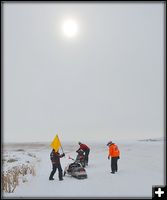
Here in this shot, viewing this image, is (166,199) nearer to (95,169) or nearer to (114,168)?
(114,168)

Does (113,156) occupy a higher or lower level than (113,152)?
lower

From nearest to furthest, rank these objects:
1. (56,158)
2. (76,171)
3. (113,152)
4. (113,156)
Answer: (56,158), (76,171), (113,156), (113,152)

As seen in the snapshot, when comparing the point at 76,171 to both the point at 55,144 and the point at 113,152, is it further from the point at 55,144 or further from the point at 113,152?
the point at 113,152

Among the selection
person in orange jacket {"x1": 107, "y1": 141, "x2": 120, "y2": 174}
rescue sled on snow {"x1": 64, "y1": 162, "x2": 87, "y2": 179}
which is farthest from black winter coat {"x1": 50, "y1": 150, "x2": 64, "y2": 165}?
person in orange jacket {"x1": 107, "y1": 141, "x2": 120, "y2": 174}

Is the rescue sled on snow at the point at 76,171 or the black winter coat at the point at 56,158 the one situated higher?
the black winter coat at the point at 56,158

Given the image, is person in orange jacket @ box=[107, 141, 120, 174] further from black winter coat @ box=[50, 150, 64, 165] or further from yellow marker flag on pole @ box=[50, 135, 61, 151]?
black winter coat @ box=[50, 150, 64, 165]

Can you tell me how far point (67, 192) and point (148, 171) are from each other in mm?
7543

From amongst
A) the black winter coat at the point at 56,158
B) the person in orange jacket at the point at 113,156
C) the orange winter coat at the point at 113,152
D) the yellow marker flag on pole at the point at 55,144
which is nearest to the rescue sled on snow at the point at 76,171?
the black winter coat at the point at 56,158

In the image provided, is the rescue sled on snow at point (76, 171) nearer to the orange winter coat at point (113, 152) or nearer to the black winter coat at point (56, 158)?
the black winter coat at point (56, 158)

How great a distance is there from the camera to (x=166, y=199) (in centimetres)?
676

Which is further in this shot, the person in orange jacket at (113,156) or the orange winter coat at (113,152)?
the orange winter coat at (113,152)

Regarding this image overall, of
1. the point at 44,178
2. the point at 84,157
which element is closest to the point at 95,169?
the point at 84,157

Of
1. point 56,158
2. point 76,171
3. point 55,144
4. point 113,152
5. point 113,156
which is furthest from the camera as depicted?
point 113,152

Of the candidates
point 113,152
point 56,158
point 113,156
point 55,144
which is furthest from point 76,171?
point 113,152
